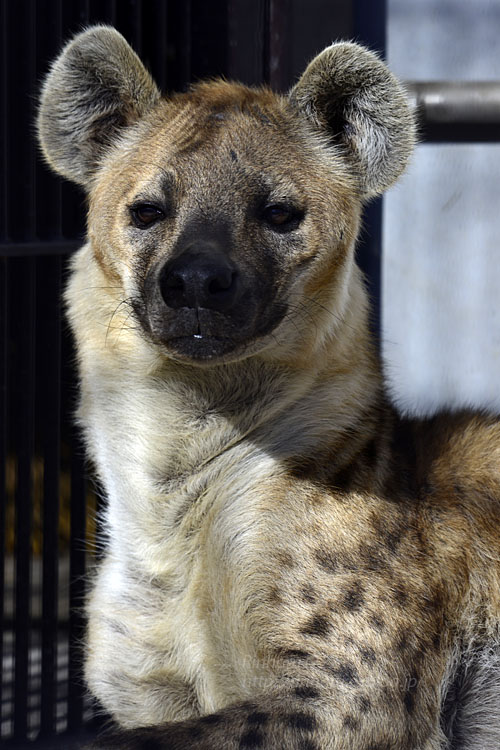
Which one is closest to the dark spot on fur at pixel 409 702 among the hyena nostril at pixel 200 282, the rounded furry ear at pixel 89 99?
the hyena nostril at pixel 200 282

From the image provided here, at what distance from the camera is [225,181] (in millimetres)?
2297

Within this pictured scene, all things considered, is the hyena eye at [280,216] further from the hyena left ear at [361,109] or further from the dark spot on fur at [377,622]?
the dark spot on fur at [377,622]

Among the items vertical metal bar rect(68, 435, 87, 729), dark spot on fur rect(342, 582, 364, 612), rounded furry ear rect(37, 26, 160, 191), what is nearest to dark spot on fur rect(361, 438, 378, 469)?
dark spot on fur rect(342, 582, 364, 612)

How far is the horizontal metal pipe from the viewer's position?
11.2 ft

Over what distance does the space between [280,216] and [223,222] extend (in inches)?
7.1

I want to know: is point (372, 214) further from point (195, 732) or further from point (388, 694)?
point (195, 732)

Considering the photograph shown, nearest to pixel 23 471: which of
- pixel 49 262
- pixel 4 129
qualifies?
pixel 49 262

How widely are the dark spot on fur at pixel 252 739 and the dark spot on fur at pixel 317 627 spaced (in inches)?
9.8

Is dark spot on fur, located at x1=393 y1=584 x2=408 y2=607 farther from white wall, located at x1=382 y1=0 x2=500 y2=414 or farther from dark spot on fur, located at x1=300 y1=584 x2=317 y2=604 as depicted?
white wall, located at x1=382 y1=0 x2=500 y2=414

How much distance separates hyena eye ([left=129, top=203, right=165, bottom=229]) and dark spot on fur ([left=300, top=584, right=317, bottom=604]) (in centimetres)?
93

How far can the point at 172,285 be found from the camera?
6.86 ft

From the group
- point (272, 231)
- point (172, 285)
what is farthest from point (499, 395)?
point (172, 285)

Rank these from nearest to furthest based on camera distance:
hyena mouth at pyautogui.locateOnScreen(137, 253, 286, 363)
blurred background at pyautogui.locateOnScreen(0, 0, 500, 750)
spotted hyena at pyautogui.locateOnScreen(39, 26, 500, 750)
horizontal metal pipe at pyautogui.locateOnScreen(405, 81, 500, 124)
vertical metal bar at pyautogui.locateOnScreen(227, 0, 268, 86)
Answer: hyena mouth at pyautogui.locateOnScreen(137, 253, 286, 363) → spotted hyena at pyautogui.locateOnScreen(39, 26, 500, 750) → blurred background at pyautogui.locateOnScreen(0, 0, 500, 750) → vertical metal bar at pyautogui.locateOnScreen(227, 0, 268, 86) → horizontal metal pipe at pyautogui.locateOnScreen(405, 81, 500, 124)

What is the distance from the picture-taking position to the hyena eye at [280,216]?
2329 mm
